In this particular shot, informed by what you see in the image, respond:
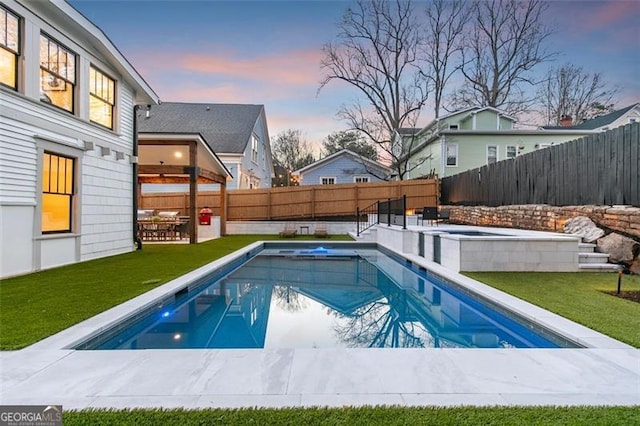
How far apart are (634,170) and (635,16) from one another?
4063mm

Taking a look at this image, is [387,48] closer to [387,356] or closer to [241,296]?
[241,296]

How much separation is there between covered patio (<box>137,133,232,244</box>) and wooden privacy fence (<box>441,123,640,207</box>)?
1090 cm

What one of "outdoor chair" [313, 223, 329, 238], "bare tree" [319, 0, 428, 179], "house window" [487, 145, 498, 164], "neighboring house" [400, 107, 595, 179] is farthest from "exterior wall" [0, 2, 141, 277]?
"house window" [487, 145, 498, 164]

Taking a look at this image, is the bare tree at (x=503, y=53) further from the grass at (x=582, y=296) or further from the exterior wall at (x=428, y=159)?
the grass at (x=582, y=296)

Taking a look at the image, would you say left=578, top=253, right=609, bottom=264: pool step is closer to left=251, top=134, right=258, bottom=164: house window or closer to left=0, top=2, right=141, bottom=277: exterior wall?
left=0, top=2, right=141, bottom=277: exterior wall

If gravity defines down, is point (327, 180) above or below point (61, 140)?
above

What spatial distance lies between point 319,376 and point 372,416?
64 cm

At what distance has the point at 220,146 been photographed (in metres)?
19.2

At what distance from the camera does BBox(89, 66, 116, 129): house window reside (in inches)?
352

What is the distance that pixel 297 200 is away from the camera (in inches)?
711

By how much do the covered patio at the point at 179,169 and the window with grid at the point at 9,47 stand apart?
518 centimetres

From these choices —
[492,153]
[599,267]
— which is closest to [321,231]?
[599,267]

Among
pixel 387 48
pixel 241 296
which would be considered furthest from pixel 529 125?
pixel 241 296
